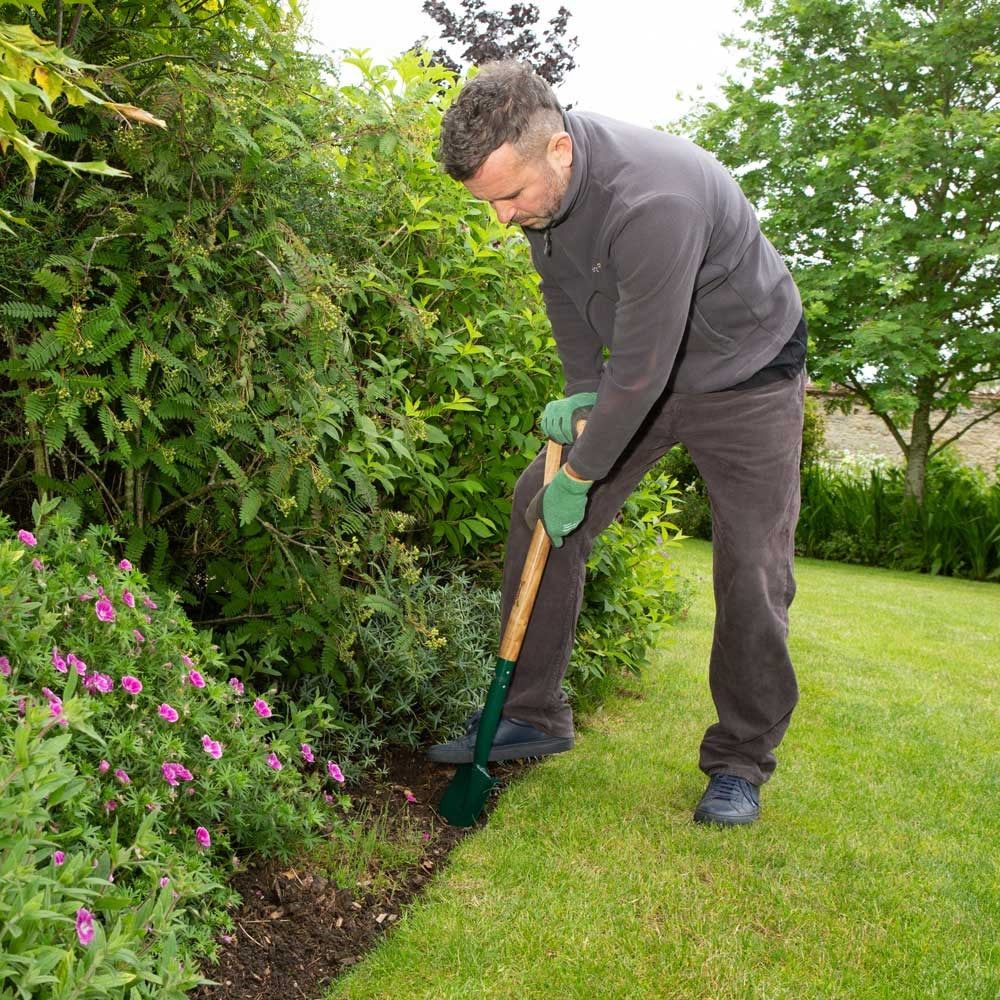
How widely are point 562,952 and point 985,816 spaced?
1.65m

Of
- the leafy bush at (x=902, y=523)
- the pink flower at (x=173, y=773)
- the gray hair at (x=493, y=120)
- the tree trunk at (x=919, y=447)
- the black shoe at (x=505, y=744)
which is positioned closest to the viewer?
the pink flower at (x=173, y=773)

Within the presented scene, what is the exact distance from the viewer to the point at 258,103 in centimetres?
252

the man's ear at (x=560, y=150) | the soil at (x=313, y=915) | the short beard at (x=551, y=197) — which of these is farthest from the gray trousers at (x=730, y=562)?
the man's ear at (x=560, y=150)

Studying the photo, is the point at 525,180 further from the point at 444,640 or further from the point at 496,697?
the point at 496,697

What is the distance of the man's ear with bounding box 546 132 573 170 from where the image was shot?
7.75ft

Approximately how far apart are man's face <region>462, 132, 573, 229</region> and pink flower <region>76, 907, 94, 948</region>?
5.68 feet

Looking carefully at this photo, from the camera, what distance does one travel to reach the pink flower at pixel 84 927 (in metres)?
1.38

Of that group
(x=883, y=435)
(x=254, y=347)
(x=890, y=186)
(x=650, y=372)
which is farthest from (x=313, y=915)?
(x=883, y=435)

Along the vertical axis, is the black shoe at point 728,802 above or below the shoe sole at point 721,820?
above

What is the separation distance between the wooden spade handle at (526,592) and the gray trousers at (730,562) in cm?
9

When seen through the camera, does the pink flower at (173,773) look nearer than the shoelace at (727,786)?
Yes

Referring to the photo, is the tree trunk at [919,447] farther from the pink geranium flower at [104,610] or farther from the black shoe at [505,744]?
the pink geranium flower at [104,610]

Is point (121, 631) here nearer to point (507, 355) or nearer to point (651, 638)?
point (507, 355)

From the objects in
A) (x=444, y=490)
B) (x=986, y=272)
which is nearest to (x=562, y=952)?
(x=444, y=490)
